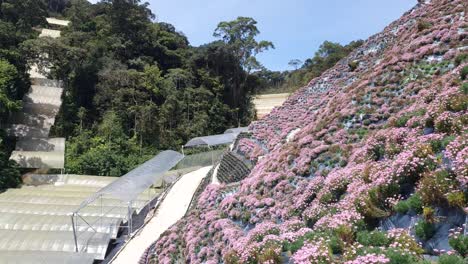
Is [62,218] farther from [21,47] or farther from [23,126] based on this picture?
[21,47]

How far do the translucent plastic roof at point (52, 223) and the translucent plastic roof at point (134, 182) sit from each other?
163cm

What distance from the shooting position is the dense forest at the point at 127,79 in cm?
4300

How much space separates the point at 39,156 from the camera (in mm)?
37594

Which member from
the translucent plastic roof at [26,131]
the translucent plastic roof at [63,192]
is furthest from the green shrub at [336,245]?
the translucent plastic roof at [26,131]

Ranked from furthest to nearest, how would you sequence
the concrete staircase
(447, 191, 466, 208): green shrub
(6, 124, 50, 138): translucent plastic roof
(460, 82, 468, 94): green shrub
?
(6, 124, 50, 138): translucent plastic roof → the concrete staircase → (460, 82, 468, 94): green shrub → (447, 191, 466, 208): green shrub

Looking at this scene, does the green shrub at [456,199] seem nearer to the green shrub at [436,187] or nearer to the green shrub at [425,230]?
the green shrub at [436,187]

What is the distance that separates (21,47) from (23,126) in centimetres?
883

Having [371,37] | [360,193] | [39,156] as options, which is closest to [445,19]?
[371,37]

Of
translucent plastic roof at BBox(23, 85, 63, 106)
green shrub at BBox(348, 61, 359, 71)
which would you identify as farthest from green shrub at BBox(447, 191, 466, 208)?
translucent plastic roof at BBox(23, 85, 63, 106)

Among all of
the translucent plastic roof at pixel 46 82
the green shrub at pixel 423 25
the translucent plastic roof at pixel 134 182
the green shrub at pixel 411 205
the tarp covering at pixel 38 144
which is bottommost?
the tarp covering at pixel 38 144

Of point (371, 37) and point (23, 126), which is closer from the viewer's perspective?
point (371, 37)

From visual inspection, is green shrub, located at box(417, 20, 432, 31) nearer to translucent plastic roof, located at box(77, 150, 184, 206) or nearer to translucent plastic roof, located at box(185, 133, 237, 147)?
translucent plastic roof, located at box(77, 150, 184, 206)

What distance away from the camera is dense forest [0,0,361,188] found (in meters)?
43.0

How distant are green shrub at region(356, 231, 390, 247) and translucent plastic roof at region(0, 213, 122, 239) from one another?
17.6 meters
